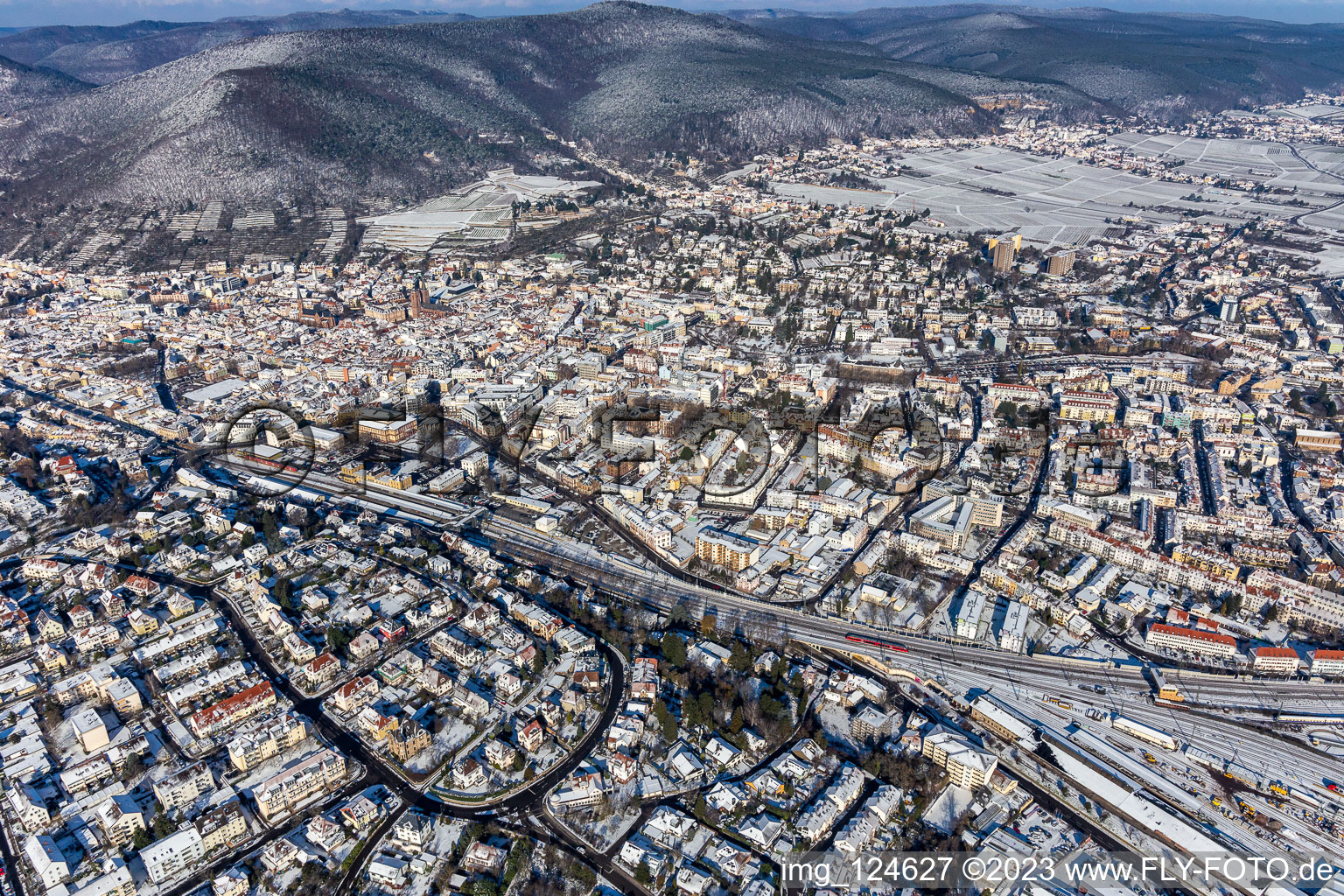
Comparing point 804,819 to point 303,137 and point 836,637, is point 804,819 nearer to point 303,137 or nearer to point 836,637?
point 836,637

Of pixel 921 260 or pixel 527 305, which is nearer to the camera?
pixel 527 305

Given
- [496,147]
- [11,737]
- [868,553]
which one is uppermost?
[496,147]

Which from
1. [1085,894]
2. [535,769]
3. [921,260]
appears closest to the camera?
[1085,894]

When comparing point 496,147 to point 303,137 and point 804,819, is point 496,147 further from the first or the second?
point 804,819

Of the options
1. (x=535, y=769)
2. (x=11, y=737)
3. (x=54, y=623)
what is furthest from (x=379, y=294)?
(x=535, y=769)

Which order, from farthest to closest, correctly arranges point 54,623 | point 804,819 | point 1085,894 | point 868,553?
point 868,553
point 54,623
point 804,819
point 1085,894

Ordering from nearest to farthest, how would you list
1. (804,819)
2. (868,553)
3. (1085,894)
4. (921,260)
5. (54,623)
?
(1085,894), (804,819), (54,623), (868,553), (921,260)

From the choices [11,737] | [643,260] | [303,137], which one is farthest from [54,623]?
[303,137]

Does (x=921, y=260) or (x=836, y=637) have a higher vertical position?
(x=921, y=260)

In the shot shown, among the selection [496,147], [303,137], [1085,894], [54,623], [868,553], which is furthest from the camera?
[496,147]
